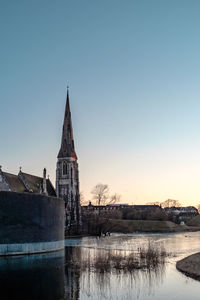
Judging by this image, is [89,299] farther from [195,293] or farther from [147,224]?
[147,224]

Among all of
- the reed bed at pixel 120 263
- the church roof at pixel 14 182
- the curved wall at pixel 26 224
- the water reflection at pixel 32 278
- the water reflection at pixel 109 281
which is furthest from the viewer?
the church roof at pixel 14 182

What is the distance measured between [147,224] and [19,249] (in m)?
78.0

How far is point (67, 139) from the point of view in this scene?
9388 cm

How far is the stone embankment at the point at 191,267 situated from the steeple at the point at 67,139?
212ft

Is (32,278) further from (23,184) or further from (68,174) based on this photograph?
(68,174)

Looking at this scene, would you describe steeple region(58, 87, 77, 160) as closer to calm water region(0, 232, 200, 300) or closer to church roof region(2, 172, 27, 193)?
church roof region(2, 172, 27, 193)

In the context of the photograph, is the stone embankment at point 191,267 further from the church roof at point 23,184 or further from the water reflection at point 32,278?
the church roof at point 23,184

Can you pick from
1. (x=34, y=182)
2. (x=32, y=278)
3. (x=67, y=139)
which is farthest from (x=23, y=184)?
(x=32, y=278)

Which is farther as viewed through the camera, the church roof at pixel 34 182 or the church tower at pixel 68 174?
the church tower at pixel 68 174

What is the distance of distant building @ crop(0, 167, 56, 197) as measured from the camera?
61.9 meters

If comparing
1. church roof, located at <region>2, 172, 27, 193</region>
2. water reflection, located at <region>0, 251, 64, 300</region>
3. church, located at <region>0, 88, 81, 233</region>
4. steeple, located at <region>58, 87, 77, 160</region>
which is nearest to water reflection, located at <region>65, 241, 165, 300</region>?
water reflection, located at <region>0, 251, 64, 300</region>

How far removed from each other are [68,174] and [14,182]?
25.8m

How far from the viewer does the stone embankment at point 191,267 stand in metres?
24.0

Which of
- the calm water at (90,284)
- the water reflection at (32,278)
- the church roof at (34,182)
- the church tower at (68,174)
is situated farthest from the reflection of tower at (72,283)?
the church tower at (68,174)
